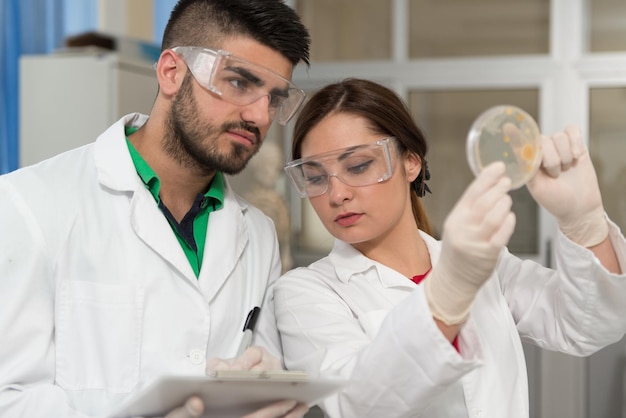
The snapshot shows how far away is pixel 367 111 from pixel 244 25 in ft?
1.12

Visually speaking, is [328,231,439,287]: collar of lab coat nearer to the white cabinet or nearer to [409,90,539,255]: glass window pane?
the white cabinet

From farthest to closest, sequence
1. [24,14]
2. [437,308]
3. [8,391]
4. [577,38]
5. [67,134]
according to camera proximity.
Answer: [577,38] < [24,14] < [67,134] < [8,391] < [437,308]

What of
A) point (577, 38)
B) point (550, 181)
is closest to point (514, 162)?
point (550, 181)

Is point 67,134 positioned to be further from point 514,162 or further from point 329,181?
point 514,162

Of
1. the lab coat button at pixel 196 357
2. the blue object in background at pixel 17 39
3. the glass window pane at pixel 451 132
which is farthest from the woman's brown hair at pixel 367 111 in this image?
the glass window pane at pixel 451 132

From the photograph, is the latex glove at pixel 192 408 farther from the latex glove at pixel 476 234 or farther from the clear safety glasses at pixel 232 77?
the clear safety glasses at pixel 232 77

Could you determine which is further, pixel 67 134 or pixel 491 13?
pixel 491 13

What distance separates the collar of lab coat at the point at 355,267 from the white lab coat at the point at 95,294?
9.1 inches

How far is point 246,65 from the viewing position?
178 centimetres

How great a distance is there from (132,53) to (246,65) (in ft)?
6.23

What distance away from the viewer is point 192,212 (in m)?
1.90

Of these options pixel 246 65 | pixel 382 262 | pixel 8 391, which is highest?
pixel 246 65

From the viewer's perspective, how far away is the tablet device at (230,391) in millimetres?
1237

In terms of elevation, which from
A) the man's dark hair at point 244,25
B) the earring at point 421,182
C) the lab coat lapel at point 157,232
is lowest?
the lab coat lapel at point 157,232
